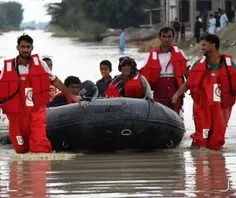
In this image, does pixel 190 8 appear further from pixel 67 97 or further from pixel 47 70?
pixel 47 70

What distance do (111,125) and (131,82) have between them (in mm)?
841

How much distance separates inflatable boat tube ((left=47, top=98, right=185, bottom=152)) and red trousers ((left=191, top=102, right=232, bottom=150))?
0.31 metres

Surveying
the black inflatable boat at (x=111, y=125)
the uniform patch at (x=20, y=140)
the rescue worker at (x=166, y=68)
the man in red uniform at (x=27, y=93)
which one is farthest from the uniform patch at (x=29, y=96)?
the rescue worker at (x=166, y=68)

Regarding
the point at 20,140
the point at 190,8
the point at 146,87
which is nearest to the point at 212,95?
the point at 146,87

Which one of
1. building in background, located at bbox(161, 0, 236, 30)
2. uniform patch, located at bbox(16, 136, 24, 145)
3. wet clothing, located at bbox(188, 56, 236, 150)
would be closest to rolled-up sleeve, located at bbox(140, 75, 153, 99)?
wet clothing, located at bbox(188, 56, 236, 150)

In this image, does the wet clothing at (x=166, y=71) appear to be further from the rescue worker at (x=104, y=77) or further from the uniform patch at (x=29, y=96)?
the uniform patch at (x=29, y=96)

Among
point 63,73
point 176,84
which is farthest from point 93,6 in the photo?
point 176,84

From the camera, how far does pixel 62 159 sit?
10781 mm

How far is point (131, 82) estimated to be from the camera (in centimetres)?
1195

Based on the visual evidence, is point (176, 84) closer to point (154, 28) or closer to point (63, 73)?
point (63, 73)

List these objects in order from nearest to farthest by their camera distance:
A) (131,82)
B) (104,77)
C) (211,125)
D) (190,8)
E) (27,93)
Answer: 1. (27,93)
2. (211,125)
3. (131,82)
4. (104,77)
5. (190,8)

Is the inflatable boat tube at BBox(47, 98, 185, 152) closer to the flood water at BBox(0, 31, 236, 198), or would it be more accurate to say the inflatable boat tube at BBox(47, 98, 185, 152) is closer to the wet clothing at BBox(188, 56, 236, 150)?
the flood water at BBox(0, 31, 236, 198)

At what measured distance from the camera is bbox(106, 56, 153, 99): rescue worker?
1184cm

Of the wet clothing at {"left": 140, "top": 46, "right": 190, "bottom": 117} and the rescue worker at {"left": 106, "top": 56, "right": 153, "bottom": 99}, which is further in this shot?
the wet clothing at {"left": 140, "top": 46, "right": 190, "bottom": 117}
